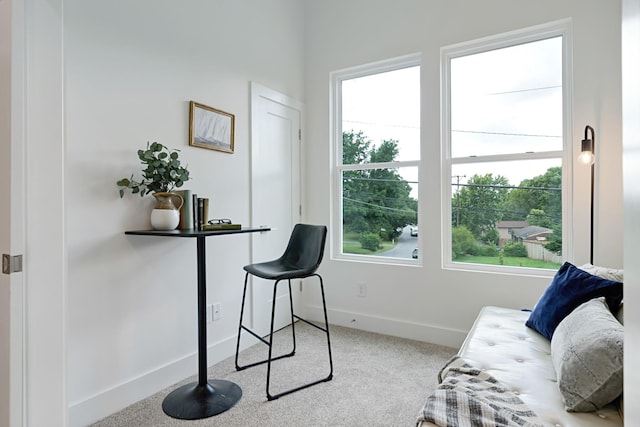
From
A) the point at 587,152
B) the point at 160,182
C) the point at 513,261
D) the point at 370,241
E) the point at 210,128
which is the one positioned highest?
the point at 210,128

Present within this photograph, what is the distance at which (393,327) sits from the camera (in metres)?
3.00

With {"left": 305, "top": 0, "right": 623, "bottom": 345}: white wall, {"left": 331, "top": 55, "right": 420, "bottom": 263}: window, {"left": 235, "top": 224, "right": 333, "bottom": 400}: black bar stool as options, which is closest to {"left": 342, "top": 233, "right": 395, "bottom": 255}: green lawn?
{"left": 331, "top": 55, "right": 420, "bottom": 263}: window

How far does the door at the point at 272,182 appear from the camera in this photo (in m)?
2.87

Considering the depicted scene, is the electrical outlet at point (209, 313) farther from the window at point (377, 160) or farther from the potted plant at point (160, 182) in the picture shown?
the window at point (377, 160)

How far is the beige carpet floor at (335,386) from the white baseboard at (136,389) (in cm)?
4

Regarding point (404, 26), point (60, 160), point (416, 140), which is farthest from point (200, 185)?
point (404, 26)

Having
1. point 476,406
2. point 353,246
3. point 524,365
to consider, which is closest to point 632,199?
point 476,406

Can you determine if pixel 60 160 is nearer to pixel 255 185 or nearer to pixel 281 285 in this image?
pixel 255 185

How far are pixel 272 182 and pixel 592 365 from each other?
96.4 inches

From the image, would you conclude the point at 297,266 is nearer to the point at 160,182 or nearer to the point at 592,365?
the point at 160,182

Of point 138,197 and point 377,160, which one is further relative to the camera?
point 377,160

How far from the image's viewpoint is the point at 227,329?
2.58 metres

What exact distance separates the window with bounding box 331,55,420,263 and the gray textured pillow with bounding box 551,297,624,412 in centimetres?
175

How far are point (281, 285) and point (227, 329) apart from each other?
730mm
